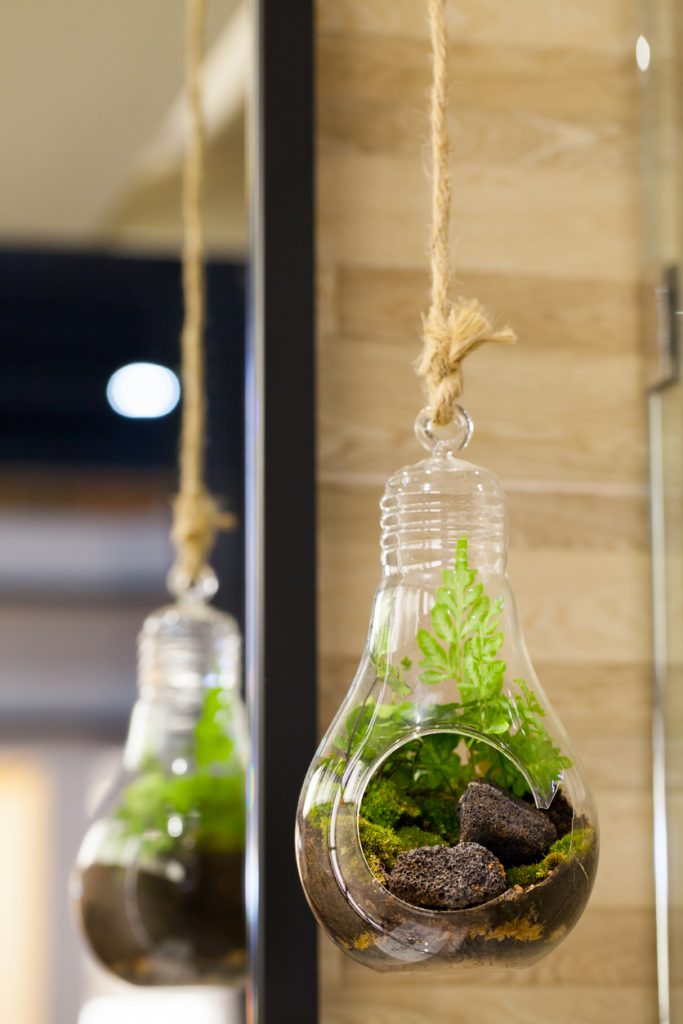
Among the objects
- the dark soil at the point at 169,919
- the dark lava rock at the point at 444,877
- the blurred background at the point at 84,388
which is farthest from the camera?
the blurred background at the point at 84,388

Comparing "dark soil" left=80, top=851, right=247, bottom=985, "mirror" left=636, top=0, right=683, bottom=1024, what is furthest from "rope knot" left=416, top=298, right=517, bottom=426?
"dark soil" left=80, top=851, right=247, bottom=985

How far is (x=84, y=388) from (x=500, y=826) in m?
0.74

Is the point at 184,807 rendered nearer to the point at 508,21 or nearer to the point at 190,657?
the point at 190,657

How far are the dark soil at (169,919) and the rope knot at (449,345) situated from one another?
0.48 metres

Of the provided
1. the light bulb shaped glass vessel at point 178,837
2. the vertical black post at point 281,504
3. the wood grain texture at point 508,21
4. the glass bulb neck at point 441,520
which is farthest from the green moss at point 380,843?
the wood grain texture at point 508,21

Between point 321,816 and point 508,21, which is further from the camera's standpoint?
point 508,21

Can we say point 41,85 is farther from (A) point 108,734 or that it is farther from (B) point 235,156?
(A) point 108,734

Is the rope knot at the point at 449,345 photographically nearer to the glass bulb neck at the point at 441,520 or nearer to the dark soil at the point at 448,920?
the glass bulb neck at the point at 441,520

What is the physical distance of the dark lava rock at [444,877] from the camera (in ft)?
1.70

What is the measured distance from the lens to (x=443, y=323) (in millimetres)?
598

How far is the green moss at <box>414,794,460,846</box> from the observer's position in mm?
525

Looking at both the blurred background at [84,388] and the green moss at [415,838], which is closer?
the green moss at [415,838]

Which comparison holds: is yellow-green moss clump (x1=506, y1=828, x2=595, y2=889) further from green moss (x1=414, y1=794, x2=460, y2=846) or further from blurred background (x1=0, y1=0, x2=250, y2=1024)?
blurred background (x1=0, y1=0, x2=250, y2=1024)

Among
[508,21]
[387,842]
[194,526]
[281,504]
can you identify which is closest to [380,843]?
[387,842]
